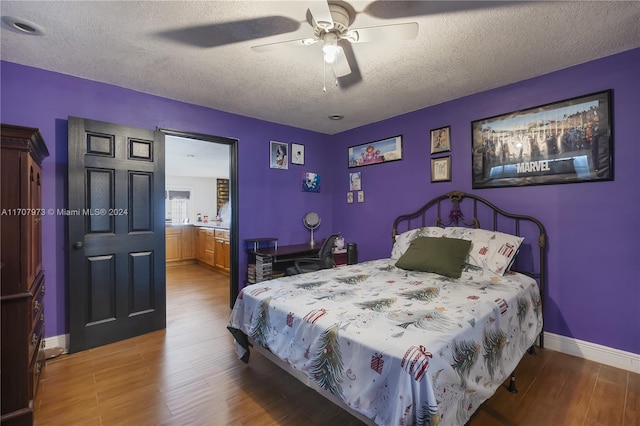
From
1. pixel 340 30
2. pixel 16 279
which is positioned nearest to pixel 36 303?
pixel 16 279

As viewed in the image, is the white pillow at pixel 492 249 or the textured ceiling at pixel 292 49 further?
the white pillow at pixel 492 249

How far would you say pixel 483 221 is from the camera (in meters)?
3.09

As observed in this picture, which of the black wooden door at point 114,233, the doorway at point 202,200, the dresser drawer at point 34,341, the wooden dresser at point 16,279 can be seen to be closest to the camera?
the wooden dresser at point 16,279

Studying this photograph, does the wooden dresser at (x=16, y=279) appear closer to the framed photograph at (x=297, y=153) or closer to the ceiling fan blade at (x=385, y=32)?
the ceiling fan blade at (x=385, y=32)

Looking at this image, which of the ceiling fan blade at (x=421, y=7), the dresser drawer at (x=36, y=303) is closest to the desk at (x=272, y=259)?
the dresser drawer at (x=36, y=303)

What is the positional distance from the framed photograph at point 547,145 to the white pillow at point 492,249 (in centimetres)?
58

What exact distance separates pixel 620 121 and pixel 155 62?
382 centimetres

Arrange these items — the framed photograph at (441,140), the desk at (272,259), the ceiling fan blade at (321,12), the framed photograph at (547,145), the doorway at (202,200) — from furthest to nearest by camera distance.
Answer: the doorway at (202,200) < the desk at (272,259) < the framed photograph at (441,140) < the framed photograph at (547,145) < the ceiling fan blade at (321,12)

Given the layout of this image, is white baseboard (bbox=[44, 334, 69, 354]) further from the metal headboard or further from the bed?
the metal headboard

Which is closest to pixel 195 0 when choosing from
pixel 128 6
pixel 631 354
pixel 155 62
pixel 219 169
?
pixel 128 6

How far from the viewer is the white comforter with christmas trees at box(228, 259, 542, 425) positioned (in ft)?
4.08

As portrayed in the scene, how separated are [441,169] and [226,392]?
3.06 metres

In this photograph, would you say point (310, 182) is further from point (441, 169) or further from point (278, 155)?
point (441, 169)

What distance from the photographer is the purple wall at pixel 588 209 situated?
7.46 ft
